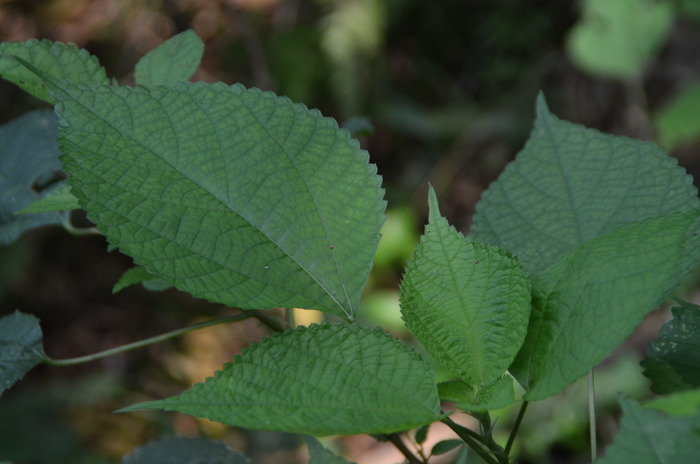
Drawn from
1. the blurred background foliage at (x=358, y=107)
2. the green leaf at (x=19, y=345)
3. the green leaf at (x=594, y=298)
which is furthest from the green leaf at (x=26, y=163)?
the blurred background foliage at (x=358, y=107)

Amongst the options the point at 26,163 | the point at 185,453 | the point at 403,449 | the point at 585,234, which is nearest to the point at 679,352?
the point at 585,234

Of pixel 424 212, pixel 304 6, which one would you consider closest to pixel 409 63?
pixel 304 6

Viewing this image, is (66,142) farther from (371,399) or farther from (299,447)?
(299,447)

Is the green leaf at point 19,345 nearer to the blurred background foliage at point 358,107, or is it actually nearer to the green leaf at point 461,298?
the green leaf at point 461,298

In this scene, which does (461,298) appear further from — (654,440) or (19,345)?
(19,345)

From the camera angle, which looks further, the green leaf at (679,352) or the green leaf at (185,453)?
the green leaf at (185,453)

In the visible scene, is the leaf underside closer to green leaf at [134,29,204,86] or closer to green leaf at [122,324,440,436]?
green leaf at [122,324,440,436]
